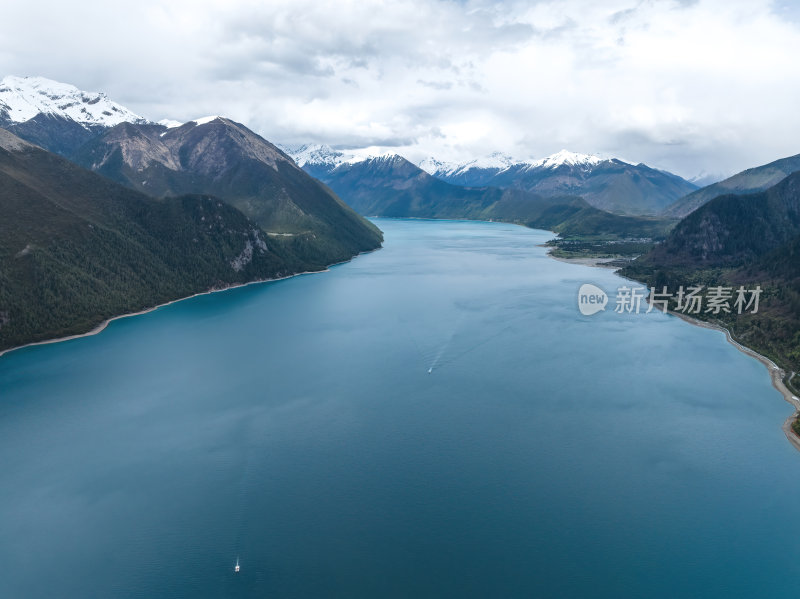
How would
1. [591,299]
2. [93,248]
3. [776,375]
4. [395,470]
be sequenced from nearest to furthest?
[395,470] < [776,375] < [93,248] < [591,299]

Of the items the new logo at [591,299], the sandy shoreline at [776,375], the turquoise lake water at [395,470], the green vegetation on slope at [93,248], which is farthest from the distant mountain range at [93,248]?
the sandy shoreline at [776,375]

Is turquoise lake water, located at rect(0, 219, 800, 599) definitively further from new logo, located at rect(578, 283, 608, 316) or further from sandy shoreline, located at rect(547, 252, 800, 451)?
new logo, located at rect(578, 283, 608, 316)

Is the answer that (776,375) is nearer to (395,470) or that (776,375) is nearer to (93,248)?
(395,470)

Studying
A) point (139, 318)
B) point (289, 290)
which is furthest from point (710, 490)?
point (289, 290)

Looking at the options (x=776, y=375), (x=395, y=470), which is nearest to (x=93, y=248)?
(x=395, y=470)

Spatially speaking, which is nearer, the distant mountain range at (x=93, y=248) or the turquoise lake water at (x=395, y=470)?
the turquoise lake water at (x=395, y=470)

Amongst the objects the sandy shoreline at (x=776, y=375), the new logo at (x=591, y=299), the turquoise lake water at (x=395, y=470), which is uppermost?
the new logo at (x=591, y=299)

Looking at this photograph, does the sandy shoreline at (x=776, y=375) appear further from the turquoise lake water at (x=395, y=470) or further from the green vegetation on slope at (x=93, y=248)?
the green vegetation on slope at (x=93, y=248)

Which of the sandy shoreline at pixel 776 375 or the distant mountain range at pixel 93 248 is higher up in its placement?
the distant mountain range at pixel 93 248

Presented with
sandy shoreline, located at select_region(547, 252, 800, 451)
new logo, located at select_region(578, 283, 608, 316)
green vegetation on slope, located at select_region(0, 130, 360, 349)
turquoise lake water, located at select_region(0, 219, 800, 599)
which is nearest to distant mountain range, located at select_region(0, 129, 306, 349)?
green vegetation on slope, located at select_region(0, 130, 360, 349)

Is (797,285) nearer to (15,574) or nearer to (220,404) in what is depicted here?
(220,404)
